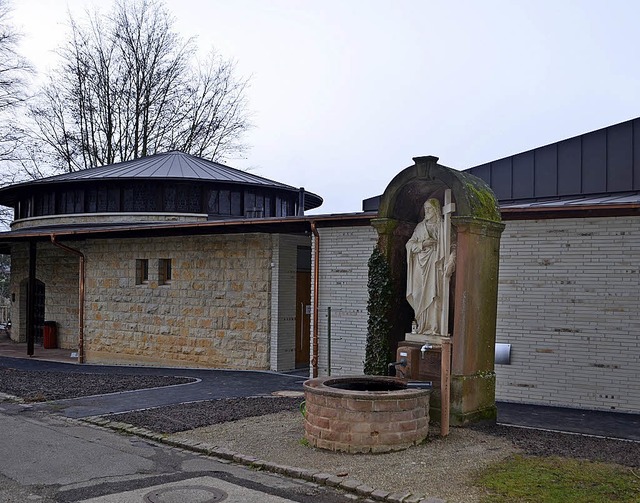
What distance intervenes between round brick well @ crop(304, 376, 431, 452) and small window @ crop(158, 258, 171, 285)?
1018 centimetres

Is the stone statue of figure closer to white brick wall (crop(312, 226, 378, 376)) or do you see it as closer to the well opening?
the well opening

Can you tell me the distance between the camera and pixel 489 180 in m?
18.8

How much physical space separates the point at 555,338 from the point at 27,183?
1868cm

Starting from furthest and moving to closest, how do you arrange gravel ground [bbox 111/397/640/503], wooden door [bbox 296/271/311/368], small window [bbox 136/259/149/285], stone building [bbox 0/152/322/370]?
small window [bbox 136/259/149/285] < wooden door [bbox 296/271/311/368] < stone building [bbox 0/152/322/370] < gravel ground [bbox 111/397/640/503]

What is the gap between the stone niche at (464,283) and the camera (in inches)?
367

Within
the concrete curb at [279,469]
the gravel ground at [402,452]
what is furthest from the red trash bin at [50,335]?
the concrete curb at [279,469]

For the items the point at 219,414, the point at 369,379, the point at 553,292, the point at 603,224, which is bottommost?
the point at 219,414

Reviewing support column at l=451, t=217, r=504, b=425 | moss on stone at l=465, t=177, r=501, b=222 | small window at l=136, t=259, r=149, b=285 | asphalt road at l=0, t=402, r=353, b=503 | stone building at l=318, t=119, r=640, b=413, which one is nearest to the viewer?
asphalt road at l=0, t=402, r=353, b=503

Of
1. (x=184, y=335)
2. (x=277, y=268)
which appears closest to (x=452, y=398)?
(x=277, y=268)

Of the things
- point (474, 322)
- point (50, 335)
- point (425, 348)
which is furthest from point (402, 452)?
point (50, 335)

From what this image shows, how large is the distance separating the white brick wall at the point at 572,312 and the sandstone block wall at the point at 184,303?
5905 mm

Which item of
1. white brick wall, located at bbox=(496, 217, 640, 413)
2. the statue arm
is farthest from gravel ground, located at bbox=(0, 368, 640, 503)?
white brick wall, located at bbox=(496, 217, 640, 413)

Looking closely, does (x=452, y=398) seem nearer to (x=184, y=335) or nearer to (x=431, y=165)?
(x=431, y=165)

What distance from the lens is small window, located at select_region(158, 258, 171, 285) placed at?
59.4ft
